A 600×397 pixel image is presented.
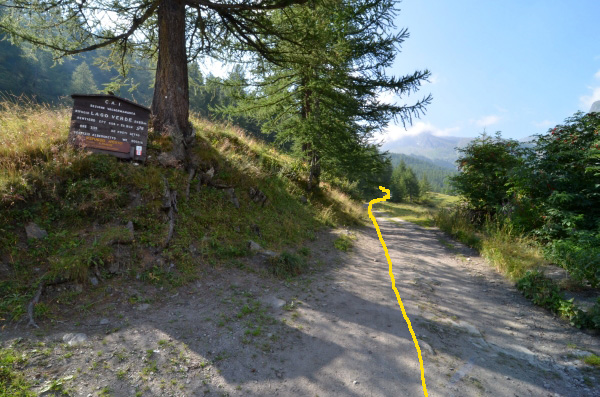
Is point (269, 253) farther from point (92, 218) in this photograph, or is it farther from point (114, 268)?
point (92, 218)

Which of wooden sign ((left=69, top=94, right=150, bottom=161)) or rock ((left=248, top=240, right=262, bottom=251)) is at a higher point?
wooden sign ((left=69, top=94, right=150, bottom=161))

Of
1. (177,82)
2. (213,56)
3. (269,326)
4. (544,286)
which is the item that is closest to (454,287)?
(544,286)

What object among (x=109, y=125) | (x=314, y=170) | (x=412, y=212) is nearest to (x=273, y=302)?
(x=109, y=125)

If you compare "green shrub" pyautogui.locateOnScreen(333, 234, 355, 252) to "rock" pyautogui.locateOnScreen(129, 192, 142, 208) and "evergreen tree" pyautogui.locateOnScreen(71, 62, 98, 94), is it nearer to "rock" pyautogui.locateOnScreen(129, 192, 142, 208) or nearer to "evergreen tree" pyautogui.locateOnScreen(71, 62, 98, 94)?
"rock" pyautogui.locateOnScreen(129, 192, 142, 208)

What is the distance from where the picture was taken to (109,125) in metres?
6.71

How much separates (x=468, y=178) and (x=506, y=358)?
11.2 meters

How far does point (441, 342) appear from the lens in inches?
169

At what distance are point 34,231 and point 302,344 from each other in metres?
4.97

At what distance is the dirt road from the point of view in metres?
3.22

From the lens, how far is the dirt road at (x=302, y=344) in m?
3.22

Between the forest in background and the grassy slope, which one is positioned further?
the forest in background

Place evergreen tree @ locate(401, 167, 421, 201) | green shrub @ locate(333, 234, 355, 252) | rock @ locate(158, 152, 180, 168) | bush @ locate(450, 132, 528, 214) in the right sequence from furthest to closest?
evergreen tree @ locate(401, 167, 421, 201), bush @ locate(450, 132, 528, 214), green shrub @ locate(333, 234, 355, 252), rock @ locate(158, 152, 180, 168)

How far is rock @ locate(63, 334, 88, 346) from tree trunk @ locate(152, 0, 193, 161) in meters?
5.12

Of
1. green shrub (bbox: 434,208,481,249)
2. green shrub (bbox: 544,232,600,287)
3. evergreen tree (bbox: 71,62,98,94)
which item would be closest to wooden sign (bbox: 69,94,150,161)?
green shrub (bbox: 544,232,600,287)
